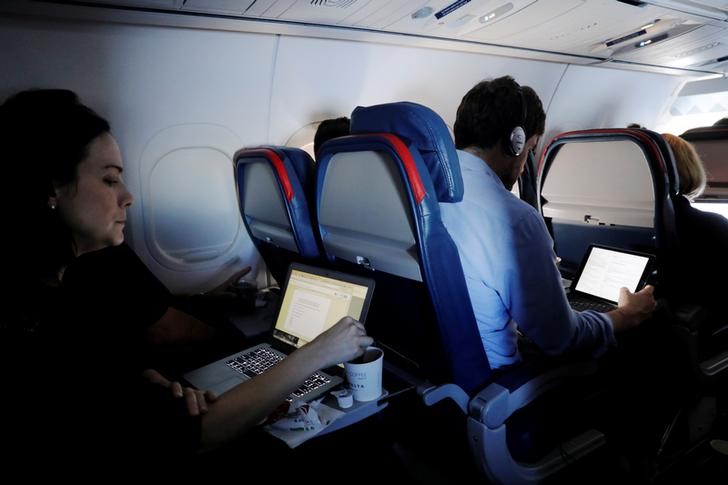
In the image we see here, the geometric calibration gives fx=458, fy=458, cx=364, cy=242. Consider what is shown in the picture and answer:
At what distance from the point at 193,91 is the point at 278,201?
1044 mm

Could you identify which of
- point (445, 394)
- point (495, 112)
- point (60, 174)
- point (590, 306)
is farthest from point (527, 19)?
point (60, 174)

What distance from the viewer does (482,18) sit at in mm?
2766

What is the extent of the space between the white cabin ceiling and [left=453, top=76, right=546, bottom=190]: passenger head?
967 mm

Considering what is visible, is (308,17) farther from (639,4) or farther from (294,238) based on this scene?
(639,4)

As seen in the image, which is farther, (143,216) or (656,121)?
(656,121)

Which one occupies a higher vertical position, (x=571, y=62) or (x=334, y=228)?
(x=571, y=62)

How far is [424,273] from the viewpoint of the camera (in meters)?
1.27

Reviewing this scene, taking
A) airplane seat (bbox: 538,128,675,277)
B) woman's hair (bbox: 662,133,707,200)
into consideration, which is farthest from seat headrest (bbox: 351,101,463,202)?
woman's hair (bbox: 662,133,707,200)

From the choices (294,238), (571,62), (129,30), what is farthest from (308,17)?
(571,62)

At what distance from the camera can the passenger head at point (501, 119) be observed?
167cm

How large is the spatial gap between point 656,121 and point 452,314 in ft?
20.0

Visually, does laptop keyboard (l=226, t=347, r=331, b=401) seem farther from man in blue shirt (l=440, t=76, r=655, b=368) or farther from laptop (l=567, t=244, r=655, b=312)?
laptop (l=567, t=244, r=655, b=312)

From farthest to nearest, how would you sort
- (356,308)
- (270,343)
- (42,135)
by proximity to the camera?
(270,343) < (356,308) < (42,135)

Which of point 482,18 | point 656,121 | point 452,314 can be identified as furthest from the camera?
point 656,121
